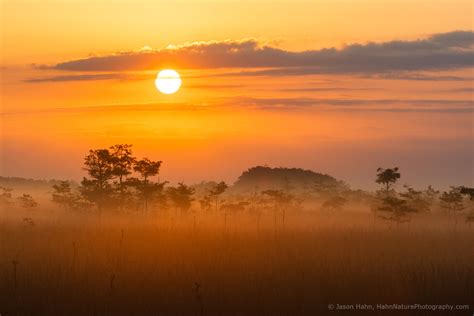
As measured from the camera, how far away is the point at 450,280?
14.1 m

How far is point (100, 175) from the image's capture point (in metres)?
39.8

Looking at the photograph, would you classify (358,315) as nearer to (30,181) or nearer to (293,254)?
(293,254)

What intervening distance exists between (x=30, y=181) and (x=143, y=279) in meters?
138

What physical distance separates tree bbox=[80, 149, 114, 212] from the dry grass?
15.6 m

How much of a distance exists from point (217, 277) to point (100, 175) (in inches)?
1032

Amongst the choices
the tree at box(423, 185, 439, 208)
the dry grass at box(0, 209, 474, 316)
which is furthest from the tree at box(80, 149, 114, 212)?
the tree at box(423, 185, 439, 208)

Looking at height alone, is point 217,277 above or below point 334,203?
below

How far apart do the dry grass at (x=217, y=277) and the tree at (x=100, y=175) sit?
15.6 meters

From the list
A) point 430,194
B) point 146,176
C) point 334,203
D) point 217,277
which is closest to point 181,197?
point 146,176

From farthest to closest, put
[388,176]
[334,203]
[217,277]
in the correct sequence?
[334,203]
[388,176]
[217,277]

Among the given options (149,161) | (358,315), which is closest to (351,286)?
(358,315)

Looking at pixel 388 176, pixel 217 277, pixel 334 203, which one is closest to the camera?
pixel 217 277

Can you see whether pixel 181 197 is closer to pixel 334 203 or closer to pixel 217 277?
pixel 334 203

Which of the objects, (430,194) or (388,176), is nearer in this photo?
(388,176)
